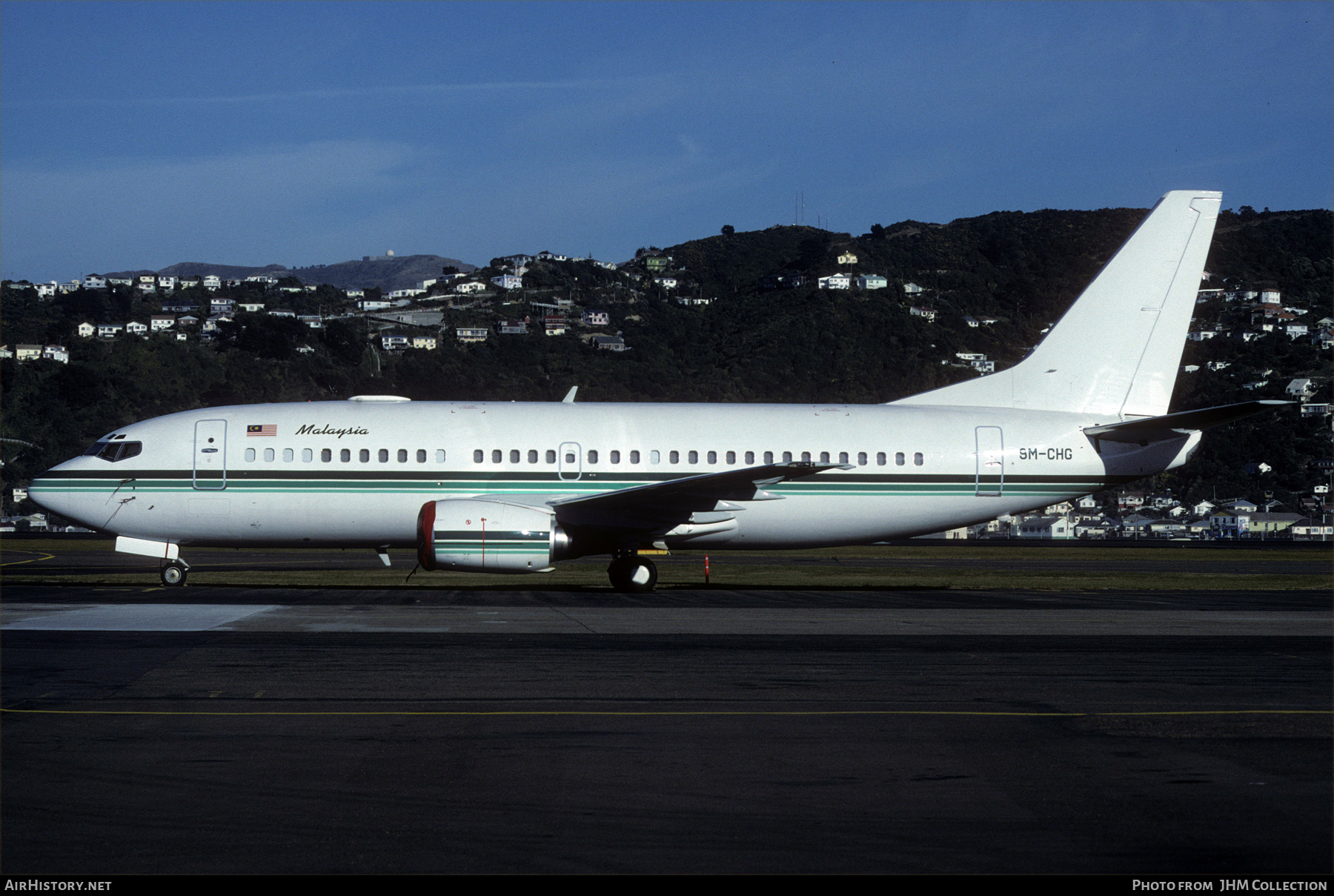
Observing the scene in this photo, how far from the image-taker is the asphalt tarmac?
23.4 feet

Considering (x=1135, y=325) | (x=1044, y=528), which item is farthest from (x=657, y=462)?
(x=1044, y=528)

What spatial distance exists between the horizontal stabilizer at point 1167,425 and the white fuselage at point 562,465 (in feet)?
0.87

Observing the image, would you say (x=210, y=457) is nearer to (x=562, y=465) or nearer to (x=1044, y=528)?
(x=562, y=465)

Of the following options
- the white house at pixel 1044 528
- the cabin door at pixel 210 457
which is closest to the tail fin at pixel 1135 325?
the cabin door at pixel 210 457

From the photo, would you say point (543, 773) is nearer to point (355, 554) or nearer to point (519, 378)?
point (355, 554)

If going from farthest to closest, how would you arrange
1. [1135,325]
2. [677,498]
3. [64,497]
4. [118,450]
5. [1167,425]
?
[1135,325], [1167,425], [118,450], [64,497], [677,498]

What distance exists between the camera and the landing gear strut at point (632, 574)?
87.6 ft

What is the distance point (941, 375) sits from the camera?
147125 millimetres

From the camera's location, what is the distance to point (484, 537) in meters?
24.3

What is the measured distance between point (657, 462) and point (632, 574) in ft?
8.44

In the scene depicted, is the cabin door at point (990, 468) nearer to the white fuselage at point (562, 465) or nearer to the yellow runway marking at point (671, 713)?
the white fuselage at point (562, 465)

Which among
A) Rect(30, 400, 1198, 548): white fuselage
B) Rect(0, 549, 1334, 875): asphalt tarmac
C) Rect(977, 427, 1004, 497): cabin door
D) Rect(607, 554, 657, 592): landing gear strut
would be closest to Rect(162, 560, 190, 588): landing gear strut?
Rect(30, 400, 1198, 548): white fuselage

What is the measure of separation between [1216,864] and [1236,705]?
5.93 m

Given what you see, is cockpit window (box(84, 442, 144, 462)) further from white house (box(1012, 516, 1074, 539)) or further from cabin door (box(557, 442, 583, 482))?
white house (box(1012, 516, 1074, 539))
